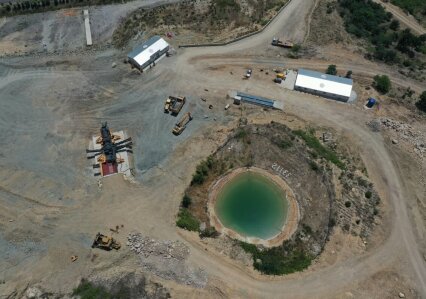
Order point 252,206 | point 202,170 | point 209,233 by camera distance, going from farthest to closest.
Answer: point 202,170
point 252,206
point 209,233

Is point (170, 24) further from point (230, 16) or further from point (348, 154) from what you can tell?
point (348, 154)

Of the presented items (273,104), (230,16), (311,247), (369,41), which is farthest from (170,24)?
(311,247)

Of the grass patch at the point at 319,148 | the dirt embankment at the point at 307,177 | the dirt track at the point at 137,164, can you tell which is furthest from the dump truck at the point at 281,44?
the grass patch at the point at 319,148

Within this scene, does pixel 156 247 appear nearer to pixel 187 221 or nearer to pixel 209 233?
pixel 187 221

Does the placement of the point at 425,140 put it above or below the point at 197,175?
above

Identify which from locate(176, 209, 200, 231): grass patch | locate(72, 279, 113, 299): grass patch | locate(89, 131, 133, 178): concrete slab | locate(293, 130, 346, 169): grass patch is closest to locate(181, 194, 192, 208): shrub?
locate(176, 209, 200, 231): grass patch

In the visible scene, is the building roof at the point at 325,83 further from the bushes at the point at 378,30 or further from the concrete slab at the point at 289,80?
the bushes at the point at 378,30

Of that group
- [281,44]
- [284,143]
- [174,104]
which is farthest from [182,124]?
[281,44]
